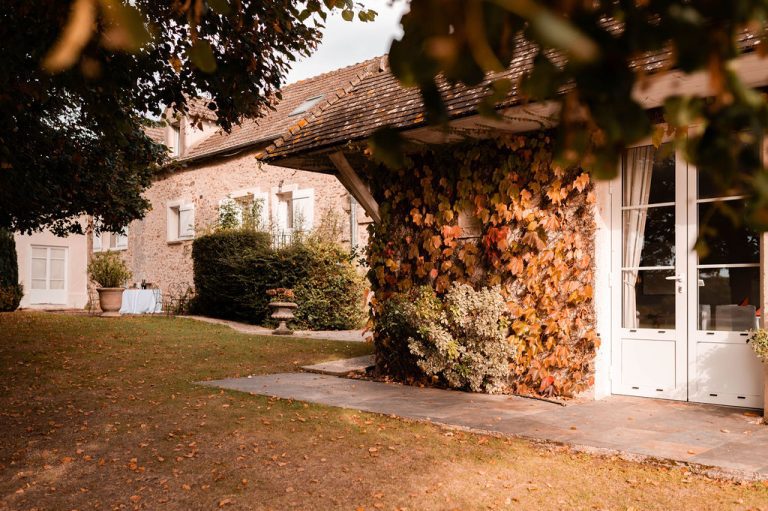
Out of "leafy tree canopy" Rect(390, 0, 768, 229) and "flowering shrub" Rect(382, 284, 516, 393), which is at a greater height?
"leafy tree canopy" Rect(390, 0, 768, 229)

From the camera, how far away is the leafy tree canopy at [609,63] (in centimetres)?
89

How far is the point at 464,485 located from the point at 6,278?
1798cm

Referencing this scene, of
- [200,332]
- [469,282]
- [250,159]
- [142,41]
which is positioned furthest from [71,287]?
[142,41]

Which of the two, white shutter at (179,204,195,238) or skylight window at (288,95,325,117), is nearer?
skylight window at (288,95,325,117)

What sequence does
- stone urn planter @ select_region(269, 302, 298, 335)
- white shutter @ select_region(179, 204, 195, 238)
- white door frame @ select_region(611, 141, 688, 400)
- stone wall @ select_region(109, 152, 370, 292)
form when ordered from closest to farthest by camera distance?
white door frame @ select_region(611, 141, 688, 400) < stone urn planter @ select_region(269, 302, 298, 335) < stone wall @ select_region(109, 152, 370, 292) < white shutter @ select_region(179, 204, 195, 238)

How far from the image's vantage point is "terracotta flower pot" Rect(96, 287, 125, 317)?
1606 centimetres

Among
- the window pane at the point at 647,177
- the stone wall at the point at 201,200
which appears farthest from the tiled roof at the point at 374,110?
the stone wall at the point at 201,200

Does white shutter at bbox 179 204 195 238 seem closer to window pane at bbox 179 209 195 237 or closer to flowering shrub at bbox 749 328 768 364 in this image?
window pane at bbox 179 209 195 237

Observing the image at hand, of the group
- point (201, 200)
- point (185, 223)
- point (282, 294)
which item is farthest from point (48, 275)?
point (282, 294)

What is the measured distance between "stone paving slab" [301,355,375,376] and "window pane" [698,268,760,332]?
3.98 m

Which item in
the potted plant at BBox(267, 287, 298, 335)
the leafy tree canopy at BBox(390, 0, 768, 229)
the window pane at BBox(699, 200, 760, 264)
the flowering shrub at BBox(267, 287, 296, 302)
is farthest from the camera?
the flowering shrub at BBox(267, 287, 296, 302)

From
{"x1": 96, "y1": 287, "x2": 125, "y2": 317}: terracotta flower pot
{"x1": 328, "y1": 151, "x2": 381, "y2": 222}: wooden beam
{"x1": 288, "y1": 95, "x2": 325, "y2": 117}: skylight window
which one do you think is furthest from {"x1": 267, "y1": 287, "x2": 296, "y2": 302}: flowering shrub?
{"x1": 328, "y1": 151, "x2": 381, "y2": 222}: wooden beam

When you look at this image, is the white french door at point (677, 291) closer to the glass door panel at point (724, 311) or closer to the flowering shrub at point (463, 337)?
the glass door panel at point (724, 311)

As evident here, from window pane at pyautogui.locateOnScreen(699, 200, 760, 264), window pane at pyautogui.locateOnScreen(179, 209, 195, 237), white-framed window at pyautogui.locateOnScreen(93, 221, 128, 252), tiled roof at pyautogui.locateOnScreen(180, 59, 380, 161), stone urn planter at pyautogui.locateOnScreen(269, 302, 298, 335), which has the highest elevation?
tiled roof at pyautogui.locateOnScreen(180, 59, 380, 161)
